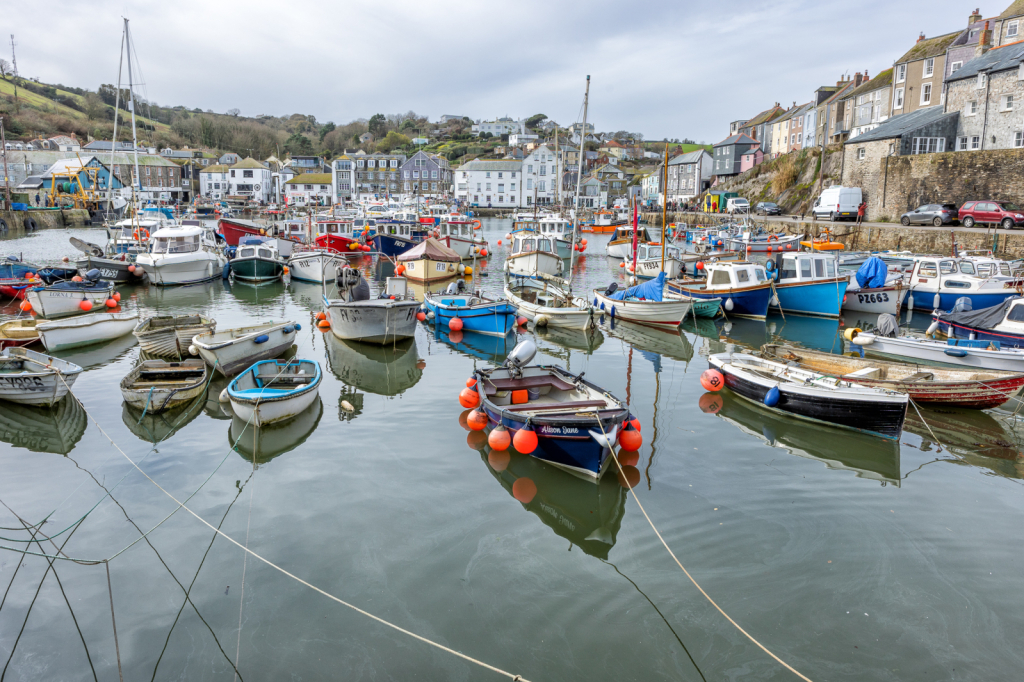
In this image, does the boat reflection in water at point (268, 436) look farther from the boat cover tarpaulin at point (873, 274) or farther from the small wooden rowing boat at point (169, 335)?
the boat cover tarpaulin at point (873, 274)

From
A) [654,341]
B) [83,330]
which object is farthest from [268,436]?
[654,341]

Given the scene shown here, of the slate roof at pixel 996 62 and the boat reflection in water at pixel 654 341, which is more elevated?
the slate roof at pixel 996 62

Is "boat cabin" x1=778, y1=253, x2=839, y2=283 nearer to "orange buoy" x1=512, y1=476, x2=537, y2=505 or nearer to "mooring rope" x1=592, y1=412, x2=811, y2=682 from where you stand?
"mooring rope" x1=592, y1=412, x2=811, y2=682

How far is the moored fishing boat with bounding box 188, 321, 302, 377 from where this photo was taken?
1426 cm

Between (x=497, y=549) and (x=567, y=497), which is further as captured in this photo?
(x=567, y=497)

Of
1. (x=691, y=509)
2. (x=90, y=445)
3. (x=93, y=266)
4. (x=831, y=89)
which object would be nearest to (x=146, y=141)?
(x=93, y=266)

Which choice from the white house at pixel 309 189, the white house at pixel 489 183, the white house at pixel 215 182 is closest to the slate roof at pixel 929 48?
the white house at pixel 489 183

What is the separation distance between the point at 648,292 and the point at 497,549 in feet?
51.9

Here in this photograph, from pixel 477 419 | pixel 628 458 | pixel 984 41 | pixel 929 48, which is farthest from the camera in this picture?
pixel 929 48

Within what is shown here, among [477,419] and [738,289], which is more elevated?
[738,289]

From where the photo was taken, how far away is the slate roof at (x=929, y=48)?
4947 cm

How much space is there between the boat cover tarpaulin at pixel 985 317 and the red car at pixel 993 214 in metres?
18.4

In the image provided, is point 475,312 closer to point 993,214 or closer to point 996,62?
point 993,214

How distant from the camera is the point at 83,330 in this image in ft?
57.2
